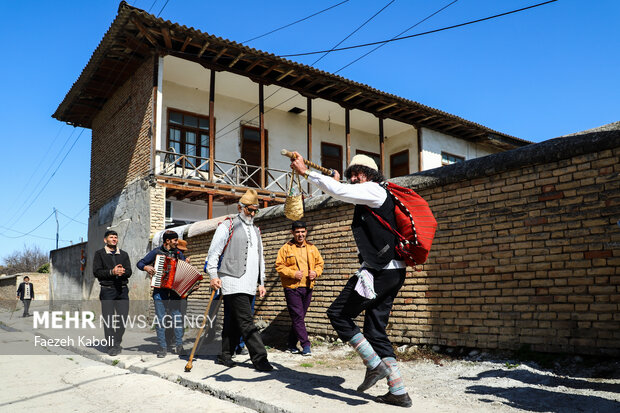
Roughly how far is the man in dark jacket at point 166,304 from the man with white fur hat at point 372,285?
361 cm

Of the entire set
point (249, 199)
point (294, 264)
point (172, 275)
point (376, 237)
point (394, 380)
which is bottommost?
point (394, 380)

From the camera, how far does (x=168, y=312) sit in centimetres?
712

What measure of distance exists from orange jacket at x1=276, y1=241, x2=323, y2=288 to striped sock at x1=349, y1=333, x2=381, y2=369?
Answer: 294cm

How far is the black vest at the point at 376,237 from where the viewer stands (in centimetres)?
387

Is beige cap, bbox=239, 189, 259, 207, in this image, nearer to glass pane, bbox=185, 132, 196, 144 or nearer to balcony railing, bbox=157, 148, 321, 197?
balcony railing, bbox=157, 148, 321, 197

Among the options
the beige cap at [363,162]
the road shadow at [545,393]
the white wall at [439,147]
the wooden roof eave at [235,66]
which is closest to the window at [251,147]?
the wooden roof eave at [235,66]

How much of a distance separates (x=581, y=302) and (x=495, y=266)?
36.2 inches

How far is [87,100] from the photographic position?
18.3 meters

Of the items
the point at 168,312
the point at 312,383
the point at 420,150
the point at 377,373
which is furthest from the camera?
the point at 420,150

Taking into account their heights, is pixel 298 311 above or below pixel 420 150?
below

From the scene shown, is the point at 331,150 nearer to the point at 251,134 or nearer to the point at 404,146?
the point at 404,146

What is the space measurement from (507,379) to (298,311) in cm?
290

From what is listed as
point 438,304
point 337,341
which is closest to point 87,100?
point 337,341

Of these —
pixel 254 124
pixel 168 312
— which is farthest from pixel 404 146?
pixel 168 312
